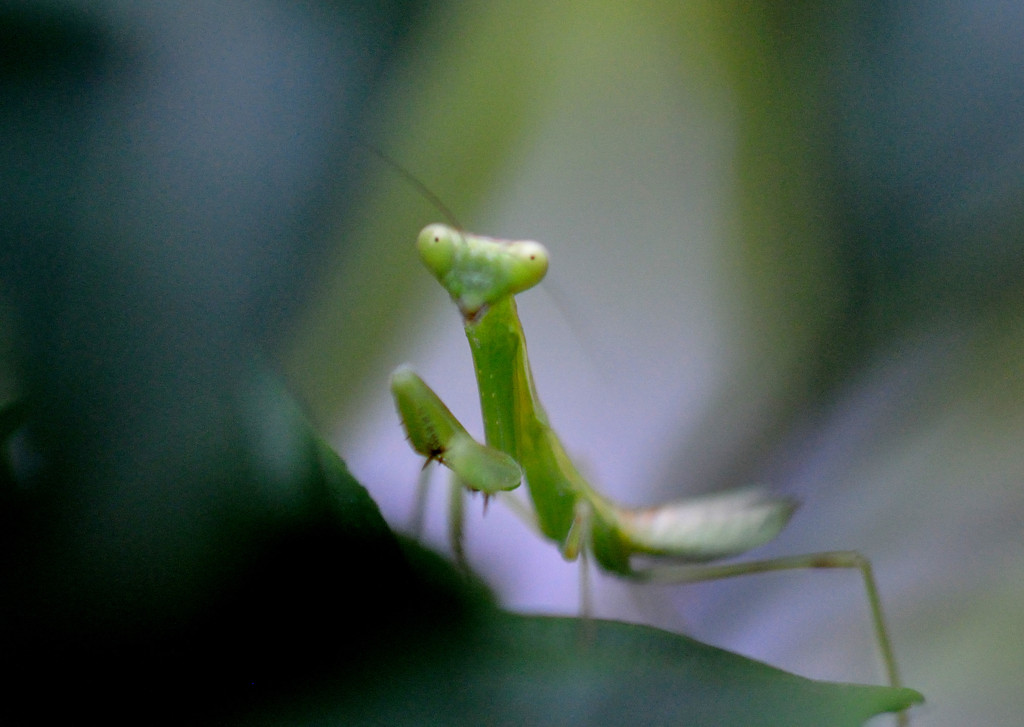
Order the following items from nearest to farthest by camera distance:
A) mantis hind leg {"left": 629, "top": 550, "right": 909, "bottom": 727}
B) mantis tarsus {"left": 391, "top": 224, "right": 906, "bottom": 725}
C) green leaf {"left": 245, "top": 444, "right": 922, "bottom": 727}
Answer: green leaf {"left": 245, "top": 444, "right": 922, "bottom": 727}
mantis tarsus {"left": 391, "top": 224, "right": 906, "bottom": 725}
mantis hind leg {"left": 629, "top": 550, "right": 909, "bottom": 727}

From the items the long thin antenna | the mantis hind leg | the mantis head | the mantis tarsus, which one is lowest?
the mantis hind leg

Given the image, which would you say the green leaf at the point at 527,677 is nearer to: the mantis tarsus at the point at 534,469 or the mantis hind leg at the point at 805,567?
the mantis tarsus at the point at 534,469

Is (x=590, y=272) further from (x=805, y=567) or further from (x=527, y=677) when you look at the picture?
(x=527, y=677)

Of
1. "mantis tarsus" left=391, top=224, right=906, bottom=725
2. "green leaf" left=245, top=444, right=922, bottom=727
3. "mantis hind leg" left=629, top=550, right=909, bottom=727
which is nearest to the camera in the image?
"green leaf" left=245, top=444, right=922, bottom=727

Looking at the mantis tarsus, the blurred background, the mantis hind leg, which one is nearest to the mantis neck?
the mantis tarsus

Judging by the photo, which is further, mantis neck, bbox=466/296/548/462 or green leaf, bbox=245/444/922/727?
mantis neck, bbox=466/296/548/462

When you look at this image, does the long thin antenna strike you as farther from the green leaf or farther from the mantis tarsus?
the green leaf

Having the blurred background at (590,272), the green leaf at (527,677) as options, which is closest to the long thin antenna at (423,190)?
the blurred background at (590,272)
